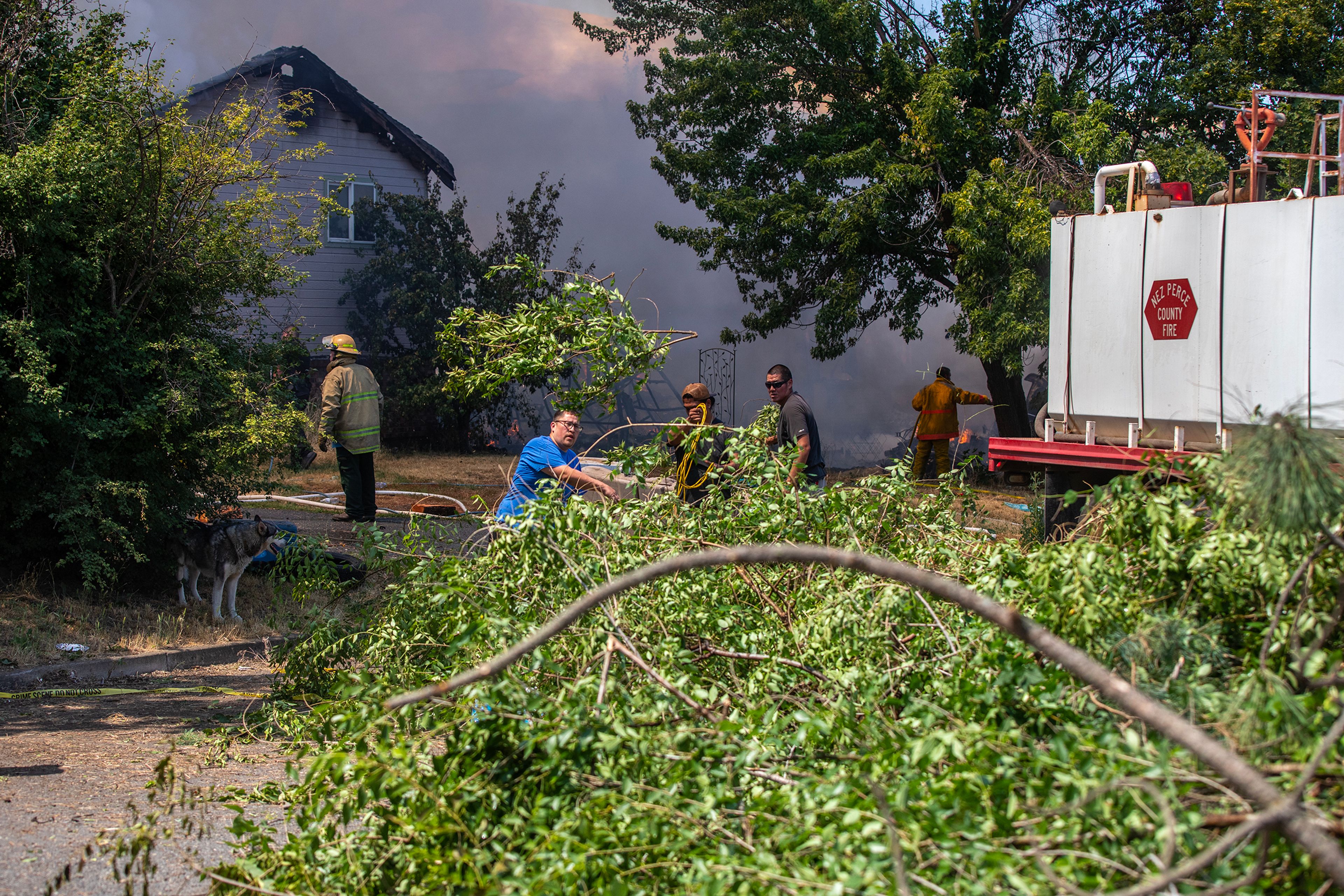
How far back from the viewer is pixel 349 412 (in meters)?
9.15

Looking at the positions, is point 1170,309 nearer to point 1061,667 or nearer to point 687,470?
point 687,470

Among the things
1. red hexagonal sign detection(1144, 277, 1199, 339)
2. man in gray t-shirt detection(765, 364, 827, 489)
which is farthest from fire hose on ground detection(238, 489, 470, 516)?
red hexagonal sign detection(1144, 277, 1199, 339)

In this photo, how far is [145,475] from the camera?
7160 mm

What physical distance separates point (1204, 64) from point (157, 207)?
12.3m

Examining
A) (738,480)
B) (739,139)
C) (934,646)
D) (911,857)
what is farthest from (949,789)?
(739,139)

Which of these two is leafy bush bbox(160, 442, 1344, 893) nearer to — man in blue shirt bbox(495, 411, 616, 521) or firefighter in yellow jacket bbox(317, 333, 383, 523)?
man in blue shirt bbox(495, 411, 616, 521)

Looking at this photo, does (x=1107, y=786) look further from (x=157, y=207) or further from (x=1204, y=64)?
(x=1204, y=64)

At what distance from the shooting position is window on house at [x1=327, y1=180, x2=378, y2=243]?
1689 centimetres

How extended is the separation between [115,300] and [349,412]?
2.40m

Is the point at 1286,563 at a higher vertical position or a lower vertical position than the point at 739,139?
lower

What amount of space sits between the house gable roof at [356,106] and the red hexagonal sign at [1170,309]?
13.4 metres

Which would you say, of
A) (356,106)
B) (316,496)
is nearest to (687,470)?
(316,496)

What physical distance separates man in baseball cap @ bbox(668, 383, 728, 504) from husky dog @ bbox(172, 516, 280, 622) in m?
3.29

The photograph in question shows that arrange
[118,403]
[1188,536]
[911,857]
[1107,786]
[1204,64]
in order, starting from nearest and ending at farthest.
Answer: [1107,786] → [911,857] → [1188,536] → [118,403] → [1204,64]
